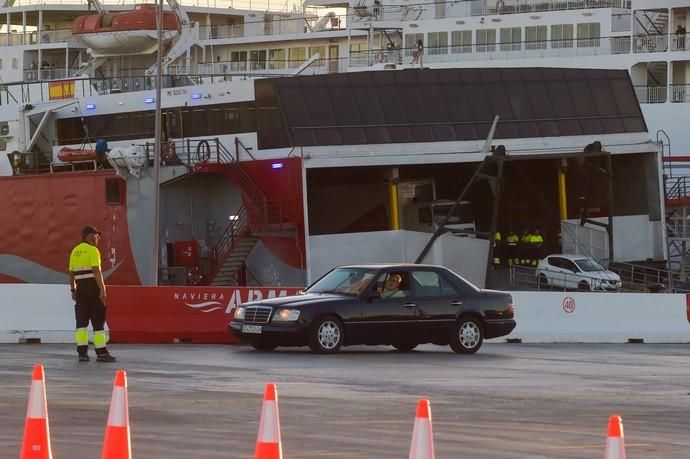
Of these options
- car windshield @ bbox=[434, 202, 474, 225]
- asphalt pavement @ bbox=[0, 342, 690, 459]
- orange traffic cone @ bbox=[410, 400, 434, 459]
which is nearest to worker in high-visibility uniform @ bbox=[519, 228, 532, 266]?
car windshield @ bbox=[434, 202, 474, 225]

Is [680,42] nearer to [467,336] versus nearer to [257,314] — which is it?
[467,336]

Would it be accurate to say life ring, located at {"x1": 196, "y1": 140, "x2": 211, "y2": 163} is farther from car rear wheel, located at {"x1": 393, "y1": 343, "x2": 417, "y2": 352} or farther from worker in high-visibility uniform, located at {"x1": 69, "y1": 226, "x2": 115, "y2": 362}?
worker in high-visibility uniform, located at {"x1": 69, "y1": 226, "x2": 115, "y2": 362}

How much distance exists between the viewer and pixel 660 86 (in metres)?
64.1

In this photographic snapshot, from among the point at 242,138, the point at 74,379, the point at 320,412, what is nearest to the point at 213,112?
the point at 242,138

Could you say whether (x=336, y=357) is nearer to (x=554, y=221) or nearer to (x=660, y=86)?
(x=554, y=221)

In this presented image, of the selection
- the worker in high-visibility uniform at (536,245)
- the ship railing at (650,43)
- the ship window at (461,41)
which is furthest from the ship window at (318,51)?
the worker in high-visibility uniform at (536,245)

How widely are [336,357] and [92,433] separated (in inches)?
428

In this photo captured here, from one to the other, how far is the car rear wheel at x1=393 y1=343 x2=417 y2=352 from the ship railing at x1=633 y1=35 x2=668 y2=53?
40.0 m

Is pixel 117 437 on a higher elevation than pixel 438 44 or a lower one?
lower

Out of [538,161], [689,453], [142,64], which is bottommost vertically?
[689,453]

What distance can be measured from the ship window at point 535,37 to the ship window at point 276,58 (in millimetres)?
12081

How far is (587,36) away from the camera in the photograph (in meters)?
65.6

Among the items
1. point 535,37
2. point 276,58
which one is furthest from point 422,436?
point 276,58

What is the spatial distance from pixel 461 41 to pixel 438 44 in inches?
41.3
